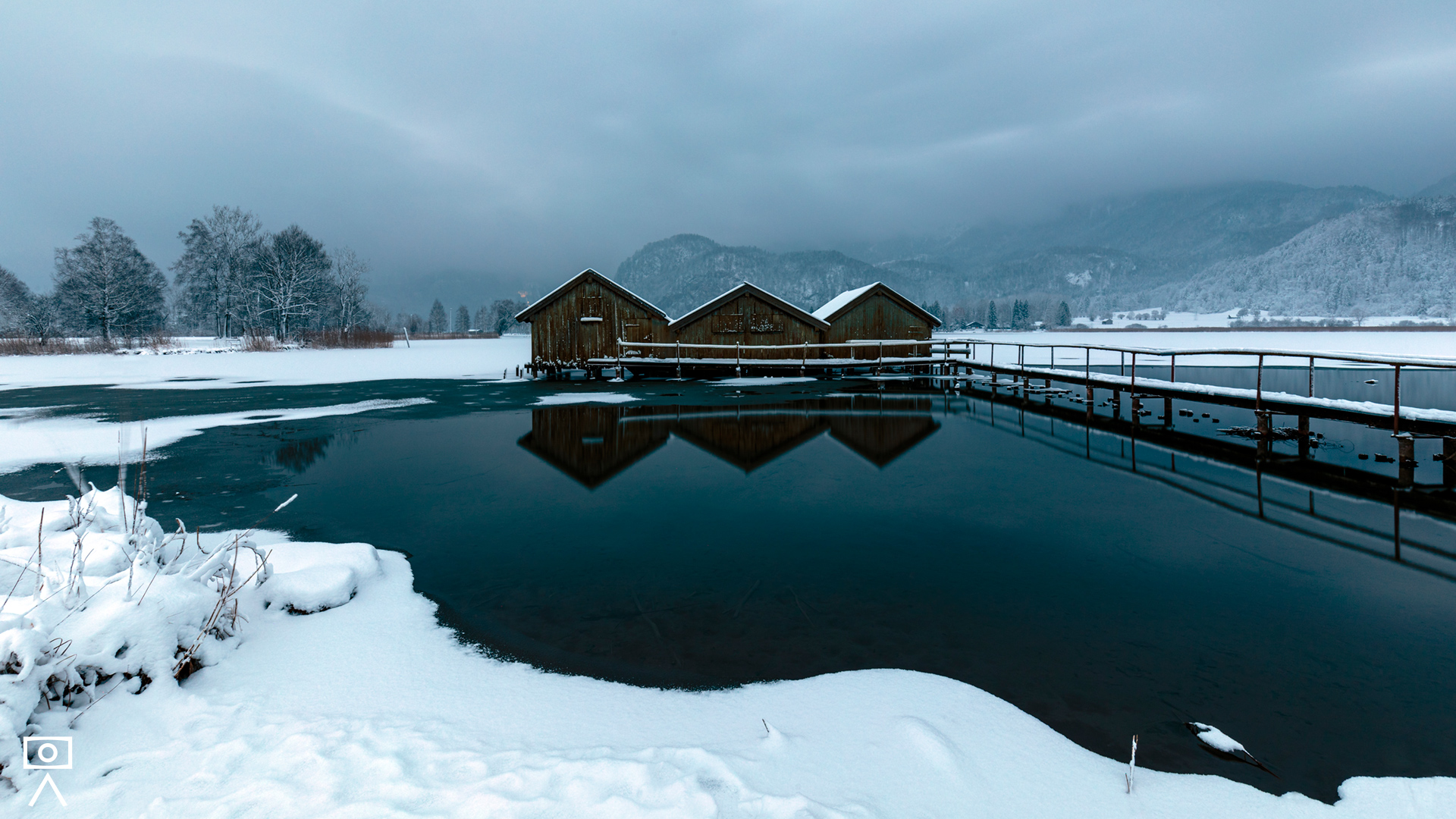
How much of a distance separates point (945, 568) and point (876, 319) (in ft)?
116

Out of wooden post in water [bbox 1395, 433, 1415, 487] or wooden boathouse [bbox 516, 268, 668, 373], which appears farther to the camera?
wooden boathouse [bbox 516, 268, 668, 373]

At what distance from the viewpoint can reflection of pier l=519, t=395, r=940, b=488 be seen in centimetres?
1438

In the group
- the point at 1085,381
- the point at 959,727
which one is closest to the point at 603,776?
the point at 959,727

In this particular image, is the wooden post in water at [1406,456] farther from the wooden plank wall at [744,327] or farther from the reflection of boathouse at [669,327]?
the wooden plank wall at [744,327]

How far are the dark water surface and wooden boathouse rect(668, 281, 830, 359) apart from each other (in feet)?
79.6

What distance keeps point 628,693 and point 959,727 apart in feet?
7.44

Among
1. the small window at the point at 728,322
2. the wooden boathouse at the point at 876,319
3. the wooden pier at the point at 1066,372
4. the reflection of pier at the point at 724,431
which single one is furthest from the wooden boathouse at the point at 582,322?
the reflection of pier at the point at 724,431

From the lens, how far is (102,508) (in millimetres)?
6613

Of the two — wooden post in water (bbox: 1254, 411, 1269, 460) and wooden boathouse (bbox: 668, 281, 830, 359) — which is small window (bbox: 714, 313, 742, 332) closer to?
wooden boathouse (bbox: 668, 281, 830, 359)

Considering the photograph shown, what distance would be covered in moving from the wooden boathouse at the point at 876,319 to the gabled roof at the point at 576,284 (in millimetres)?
10750

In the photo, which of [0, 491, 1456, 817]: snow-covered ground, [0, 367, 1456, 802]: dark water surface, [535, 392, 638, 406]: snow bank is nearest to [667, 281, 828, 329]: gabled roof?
[535, 392, 638, 406]: snow bank

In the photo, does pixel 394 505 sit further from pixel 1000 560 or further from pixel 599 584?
pixel 1000 560

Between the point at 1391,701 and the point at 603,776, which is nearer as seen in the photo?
the point at 603,776

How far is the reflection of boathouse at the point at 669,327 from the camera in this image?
130 ft
